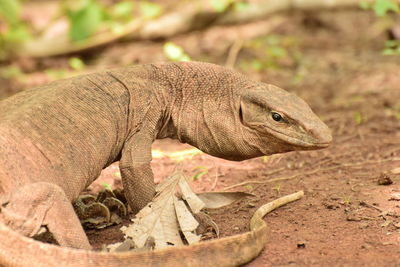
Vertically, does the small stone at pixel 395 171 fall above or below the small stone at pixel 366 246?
above

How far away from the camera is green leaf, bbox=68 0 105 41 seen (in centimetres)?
1014

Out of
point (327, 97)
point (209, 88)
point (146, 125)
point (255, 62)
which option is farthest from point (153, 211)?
point (255, 62)

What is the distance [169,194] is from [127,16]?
688 cm

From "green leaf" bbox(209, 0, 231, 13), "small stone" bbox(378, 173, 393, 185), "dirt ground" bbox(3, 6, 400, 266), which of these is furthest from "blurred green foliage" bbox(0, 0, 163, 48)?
"small stone" bbox(378, 173, 393, 185)

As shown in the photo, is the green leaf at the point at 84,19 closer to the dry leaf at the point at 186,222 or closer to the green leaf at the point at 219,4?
the green leaf at the point at 219,4

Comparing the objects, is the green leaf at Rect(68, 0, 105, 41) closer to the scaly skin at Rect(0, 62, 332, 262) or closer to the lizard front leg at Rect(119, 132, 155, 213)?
the scaly skin at Rect(0, 62, 332, 262)

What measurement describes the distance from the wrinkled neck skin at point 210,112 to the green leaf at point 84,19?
539 cm

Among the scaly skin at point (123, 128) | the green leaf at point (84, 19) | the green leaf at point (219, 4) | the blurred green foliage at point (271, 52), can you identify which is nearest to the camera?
the scaly skin at point (123, 128)

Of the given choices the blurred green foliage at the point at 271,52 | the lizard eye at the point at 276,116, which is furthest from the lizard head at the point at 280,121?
the blurred green foliage at the point at 271,52

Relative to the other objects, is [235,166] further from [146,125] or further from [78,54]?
[78,54]

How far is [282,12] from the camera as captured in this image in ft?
34.0

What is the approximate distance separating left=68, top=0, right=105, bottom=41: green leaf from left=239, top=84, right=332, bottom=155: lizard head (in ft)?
19.3

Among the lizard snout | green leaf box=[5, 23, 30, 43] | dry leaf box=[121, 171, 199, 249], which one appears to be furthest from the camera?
green leaf box=[5, 23, 30, 43]

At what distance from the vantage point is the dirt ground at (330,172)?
4.05 meters
